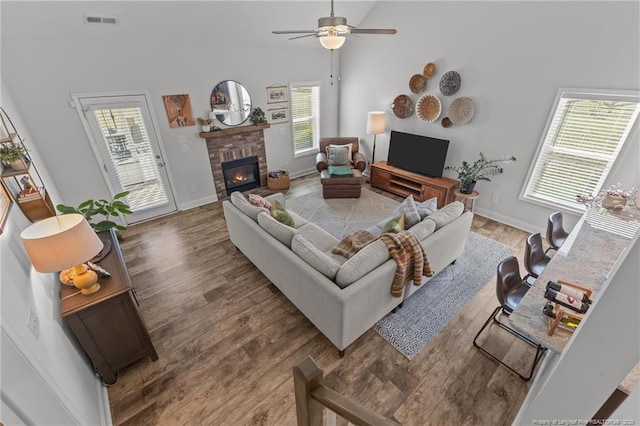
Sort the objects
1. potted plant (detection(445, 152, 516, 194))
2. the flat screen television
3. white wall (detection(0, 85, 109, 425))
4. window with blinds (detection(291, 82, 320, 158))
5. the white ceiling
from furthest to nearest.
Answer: window with blinds (detection(291, 82, 320, 158)) → the flat screen television → potted plant (detection(445, 152, 516, 194)) → the white ceiling → white wall (detection(0, 85, 109, 425))

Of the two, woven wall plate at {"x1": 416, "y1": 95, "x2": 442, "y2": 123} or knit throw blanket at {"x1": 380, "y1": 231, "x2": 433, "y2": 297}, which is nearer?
knit throw blanket at {"x1": 380, "y1": 231, "x2": 433, "y2": 297}

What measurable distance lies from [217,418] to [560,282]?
274 cm

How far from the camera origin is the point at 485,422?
2035 millimetres

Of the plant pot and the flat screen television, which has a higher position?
the flat screen television

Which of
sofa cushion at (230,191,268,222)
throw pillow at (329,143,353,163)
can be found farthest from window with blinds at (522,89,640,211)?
sofa cushion at (230,191,268,222)

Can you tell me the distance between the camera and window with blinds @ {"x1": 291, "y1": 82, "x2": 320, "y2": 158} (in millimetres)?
6094

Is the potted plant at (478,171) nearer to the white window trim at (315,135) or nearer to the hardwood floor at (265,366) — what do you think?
the hardwood floor at (265,366)

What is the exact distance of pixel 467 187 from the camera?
14.7ft

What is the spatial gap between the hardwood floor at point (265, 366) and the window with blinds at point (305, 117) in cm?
393

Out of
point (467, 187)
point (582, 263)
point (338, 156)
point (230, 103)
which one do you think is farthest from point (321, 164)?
point (582, 263)

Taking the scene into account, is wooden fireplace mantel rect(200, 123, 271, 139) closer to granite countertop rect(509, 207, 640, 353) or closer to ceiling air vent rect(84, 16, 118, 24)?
ceiling air vent rect(84, 16, 118, 24)

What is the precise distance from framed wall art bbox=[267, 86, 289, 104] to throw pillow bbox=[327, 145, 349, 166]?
1.47m

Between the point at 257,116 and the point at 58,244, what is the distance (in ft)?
14.1

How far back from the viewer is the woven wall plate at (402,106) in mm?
5254
